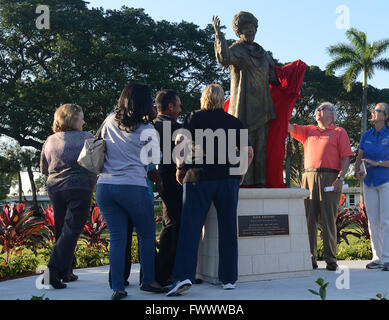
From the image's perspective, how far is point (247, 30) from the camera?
509 centimetres

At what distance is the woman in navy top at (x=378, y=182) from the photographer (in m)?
5.32

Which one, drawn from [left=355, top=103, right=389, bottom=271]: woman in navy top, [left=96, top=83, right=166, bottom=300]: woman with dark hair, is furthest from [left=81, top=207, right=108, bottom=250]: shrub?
[left=355, top=103, right=389, bottom=271]: woman in navy top

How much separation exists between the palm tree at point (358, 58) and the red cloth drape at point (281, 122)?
2460 centimetres

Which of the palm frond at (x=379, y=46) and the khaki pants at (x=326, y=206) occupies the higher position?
the palm frond at (x=379, y=46)

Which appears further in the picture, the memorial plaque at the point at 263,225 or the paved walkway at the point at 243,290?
the memorial plaque at the point at 263,225

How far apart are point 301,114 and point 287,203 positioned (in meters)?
27.1

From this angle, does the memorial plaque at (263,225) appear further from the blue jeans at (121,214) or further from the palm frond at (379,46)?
the palm frond at (379,46)

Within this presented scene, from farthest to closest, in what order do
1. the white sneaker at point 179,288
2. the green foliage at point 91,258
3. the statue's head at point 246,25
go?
the green foliage at point 91,258 → the statue's head at point 246,25 → the white sneaker at point 179,288

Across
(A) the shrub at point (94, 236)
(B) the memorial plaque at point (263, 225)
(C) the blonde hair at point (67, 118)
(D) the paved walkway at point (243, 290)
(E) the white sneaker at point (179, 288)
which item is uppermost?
(C) the blonde hair at point (67, 118)

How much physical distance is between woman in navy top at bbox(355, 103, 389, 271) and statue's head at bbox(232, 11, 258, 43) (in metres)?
1.90

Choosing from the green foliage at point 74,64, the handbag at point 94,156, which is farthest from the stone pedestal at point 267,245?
the green foliage at point 74,64

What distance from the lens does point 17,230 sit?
6105 mm

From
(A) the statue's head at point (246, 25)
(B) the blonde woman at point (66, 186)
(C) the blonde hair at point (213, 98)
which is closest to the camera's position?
(C) the blonde hair at point (213, 98)
